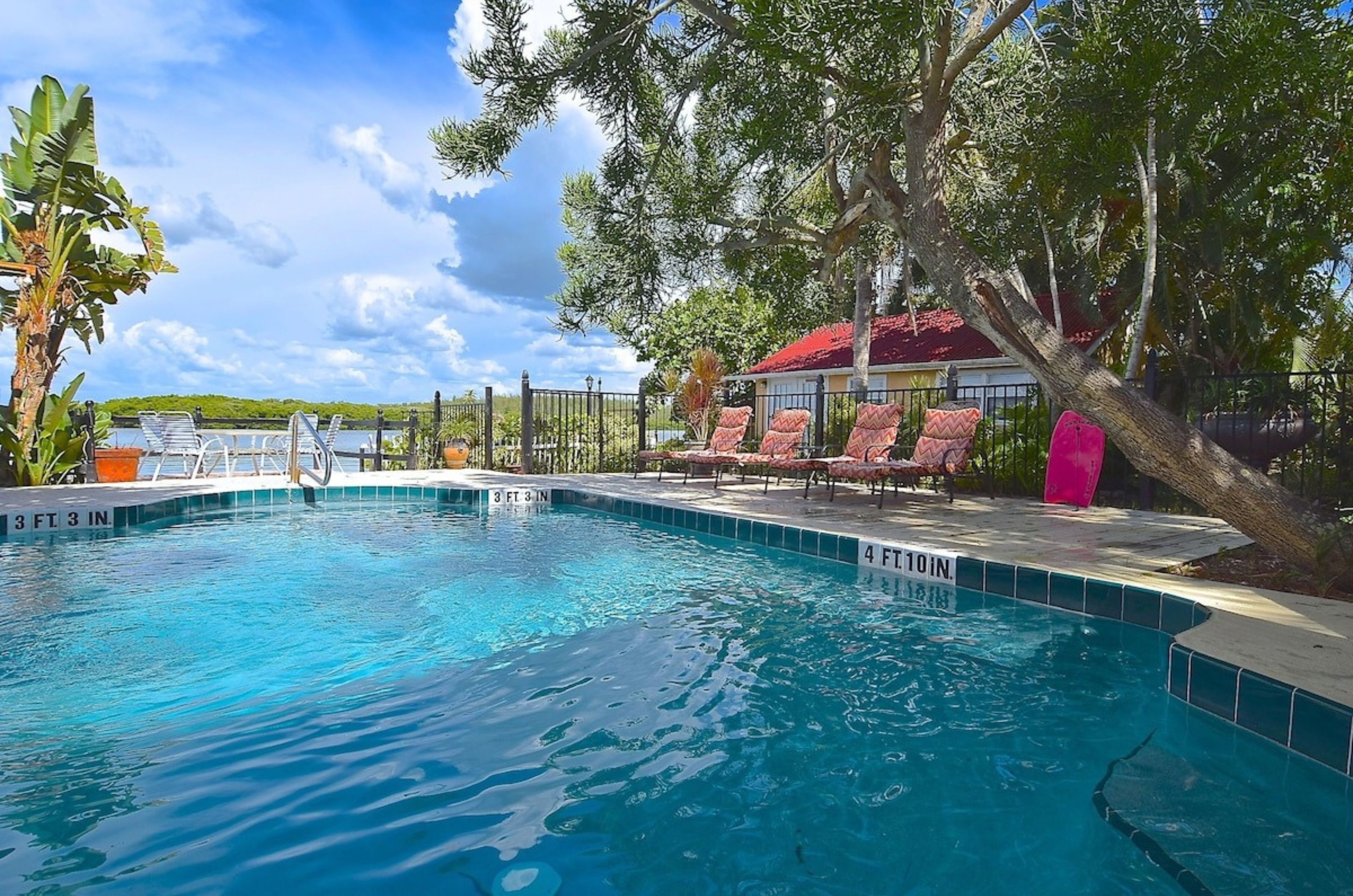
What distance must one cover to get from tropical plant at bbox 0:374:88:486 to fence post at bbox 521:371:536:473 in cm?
589

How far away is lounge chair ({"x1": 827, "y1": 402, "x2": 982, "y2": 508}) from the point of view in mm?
7805

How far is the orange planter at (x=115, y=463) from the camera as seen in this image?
1055cm

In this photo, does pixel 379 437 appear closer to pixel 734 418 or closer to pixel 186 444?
pixel 186 444

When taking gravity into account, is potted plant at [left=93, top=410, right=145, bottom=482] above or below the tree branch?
below

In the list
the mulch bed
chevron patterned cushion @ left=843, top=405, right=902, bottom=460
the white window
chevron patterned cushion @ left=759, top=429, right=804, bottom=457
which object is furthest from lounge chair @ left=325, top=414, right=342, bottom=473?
the white window

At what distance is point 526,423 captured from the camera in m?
12.6

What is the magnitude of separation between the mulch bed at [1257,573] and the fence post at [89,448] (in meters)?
12.5

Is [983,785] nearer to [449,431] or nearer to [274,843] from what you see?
[274,843]

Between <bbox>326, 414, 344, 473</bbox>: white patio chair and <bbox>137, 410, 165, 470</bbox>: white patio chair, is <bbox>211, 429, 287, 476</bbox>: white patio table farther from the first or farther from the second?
<bbox>137, 410, 165, 470</bbox>: white patio chair

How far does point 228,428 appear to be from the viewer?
1478 cm

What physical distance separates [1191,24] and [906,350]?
→ 13077mm

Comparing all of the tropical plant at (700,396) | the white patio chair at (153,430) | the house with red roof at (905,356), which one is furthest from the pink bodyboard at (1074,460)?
the white patio chair at (153,430)

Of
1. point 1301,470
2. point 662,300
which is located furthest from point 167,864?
point 662,300

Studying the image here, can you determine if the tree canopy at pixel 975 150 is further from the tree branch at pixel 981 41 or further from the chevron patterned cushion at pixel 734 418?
the chevron patterned cushion at pixel 734 418
